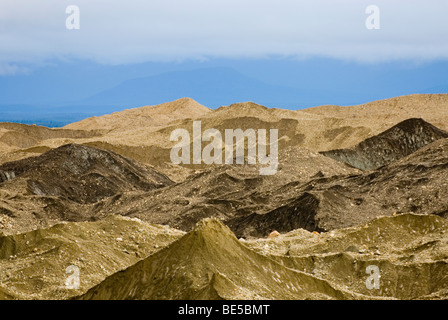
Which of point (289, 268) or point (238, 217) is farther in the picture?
point (238, 217)

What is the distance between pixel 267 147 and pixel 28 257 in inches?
1409

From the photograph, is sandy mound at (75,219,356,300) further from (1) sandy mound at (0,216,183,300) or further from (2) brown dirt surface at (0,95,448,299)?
(1) sandy mound at (0,216,183,300)

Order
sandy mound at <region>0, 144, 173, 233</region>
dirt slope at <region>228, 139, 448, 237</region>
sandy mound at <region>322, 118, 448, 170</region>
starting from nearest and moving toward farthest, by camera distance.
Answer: dirt slope at <region>228, 139, 448, 237</region>
sandy mound at <region>0, 144, 173, 233</region>
sandy mound at <region>322, 118, 448, 170</region>

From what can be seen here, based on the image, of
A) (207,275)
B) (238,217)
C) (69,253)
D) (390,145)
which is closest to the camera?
(207,275)

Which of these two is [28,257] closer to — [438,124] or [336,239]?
[336,239]

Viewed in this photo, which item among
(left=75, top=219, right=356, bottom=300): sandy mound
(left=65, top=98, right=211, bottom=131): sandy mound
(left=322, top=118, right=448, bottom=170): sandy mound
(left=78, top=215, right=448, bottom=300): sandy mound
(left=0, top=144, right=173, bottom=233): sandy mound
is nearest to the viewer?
(left=75, top=219, right=356, bottom=300): sandy mound

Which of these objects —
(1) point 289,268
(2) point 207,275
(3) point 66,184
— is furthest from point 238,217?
(2) point 207,275

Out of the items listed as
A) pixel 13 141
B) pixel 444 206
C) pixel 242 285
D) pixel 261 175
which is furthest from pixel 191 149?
pixel 242 285

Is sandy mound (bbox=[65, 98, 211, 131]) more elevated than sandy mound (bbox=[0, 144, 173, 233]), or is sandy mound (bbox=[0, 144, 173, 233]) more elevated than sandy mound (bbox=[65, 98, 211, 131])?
sandy mound (bbox=[65, 98, 211, 131])

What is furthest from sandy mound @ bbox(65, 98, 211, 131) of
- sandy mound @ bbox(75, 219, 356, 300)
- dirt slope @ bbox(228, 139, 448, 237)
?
sandy mound @ bbox(75, 219, 356, 300)

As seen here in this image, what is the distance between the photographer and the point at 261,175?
34.8 meters

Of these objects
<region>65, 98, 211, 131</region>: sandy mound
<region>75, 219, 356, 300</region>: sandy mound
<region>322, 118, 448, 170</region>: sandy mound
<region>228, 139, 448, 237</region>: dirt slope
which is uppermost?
<region>65, 98, 211, 131</region>: sandy mound

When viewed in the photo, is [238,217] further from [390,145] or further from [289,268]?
[390,145]

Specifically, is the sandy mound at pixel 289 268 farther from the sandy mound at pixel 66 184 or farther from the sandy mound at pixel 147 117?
the sandy mound at pixel 147 117
